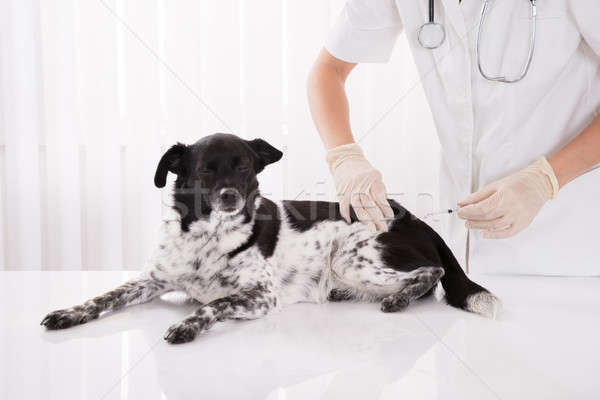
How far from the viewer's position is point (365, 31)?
66.4 inches

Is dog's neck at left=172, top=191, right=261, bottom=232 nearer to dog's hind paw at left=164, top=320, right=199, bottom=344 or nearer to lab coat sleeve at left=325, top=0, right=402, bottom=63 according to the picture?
dog's hind paw at left=164, top=320, right=199, bottom=344

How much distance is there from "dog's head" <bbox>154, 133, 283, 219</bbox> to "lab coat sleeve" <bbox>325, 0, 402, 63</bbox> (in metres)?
0.57

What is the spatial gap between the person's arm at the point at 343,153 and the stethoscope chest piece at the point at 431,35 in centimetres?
40

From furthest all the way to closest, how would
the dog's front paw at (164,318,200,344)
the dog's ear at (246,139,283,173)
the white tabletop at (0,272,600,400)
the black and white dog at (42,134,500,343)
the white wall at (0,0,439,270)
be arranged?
1. the white wall at (0,0,439,270)
2. the dog's ear at (246,139,283,173)
3. the black and white dog at (42,134,500,343)
4. the dog's front paw at (164,318,200,344)
5. the white tabletop at (0,272,600,400)

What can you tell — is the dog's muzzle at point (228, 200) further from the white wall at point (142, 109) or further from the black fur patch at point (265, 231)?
the white wall at point (142, 109)

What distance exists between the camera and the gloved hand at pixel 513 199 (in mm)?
1310

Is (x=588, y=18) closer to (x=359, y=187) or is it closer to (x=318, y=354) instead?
(x=359, y=187)

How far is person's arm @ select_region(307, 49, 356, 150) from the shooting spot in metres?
1.68

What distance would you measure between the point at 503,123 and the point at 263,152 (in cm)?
85

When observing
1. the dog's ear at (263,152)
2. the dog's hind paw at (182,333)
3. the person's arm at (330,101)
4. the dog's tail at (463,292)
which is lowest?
the dog's hind paw at (182,333)

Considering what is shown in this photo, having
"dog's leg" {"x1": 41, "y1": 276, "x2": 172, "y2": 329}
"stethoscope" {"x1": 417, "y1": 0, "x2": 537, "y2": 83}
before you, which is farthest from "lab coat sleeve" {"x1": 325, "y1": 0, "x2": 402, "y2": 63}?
"dog's leg" {"x1": 41, "y1": 276, "x2": 172, "y2": 329}

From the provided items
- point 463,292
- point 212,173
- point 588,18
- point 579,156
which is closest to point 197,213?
point 212,173

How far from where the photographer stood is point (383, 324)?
1.18 m

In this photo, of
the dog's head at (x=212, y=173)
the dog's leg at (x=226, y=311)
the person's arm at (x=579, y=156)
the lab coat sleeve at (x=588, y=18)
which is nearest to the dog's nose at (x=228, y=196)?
the dog's head at (x=212, y=173)
